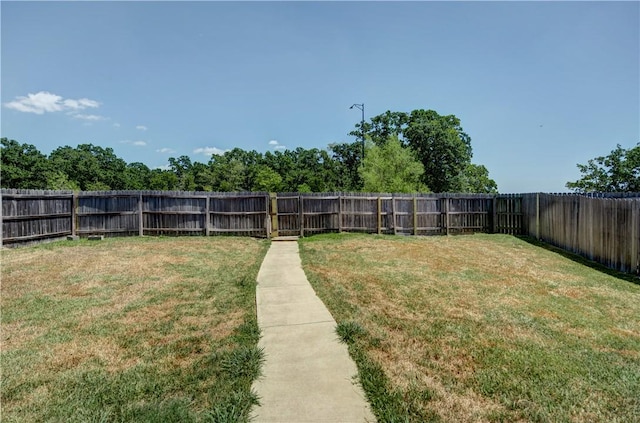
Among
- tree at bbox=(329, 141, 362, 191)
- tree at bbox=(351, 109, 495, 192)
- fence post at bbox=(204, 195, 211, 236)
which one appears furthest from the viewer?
tree at bbox=(329, 141, 362, 191)

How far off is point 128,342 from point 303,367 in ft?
7.56

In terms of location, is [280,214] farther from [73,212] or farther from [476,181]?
[476,181]

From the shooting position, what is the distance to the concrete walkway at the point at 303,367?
267 centimetres

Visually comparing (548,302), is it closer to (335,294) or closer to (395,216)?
(335,294)

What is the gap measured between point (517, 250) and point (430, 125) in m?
29.5

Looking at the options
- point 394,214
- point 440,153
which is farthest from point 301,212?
point 440,153

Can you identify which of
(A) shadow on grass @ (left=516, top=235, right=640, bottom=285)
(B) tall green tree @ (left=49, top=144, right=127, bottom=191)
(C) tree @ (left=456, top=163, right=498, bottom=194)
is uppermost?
(B) tall green tree @ (left=49, top=144, right=127, bottom=191)

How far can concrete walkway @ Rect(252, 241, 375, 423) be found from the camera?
8.77 ft

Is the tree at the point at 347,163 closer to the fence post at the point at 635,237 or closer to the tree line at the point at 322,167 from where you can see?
the tree line at the point at 322,167

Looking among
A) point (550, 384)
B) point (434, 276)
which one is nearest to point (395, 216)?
point (434, 276)

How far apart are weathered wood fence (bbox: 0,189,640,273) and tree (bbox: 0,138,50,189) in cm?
4703

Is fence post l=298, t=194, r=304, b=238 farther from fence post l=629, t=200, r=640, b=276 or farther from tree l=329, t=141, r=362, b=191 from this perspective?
tree l=329, t=141, r=362, b=191

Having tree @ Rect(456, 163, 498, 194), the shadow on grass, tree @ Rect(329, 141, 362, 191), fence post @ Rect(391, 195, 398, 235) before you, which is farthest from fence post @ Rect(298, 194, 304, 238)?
tree @ Rect(329, 141, 362, 191)

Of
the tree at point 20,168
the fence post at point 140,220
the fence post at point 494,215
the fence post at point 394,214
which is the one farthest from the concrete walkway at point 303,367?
the tree at point 20,168
